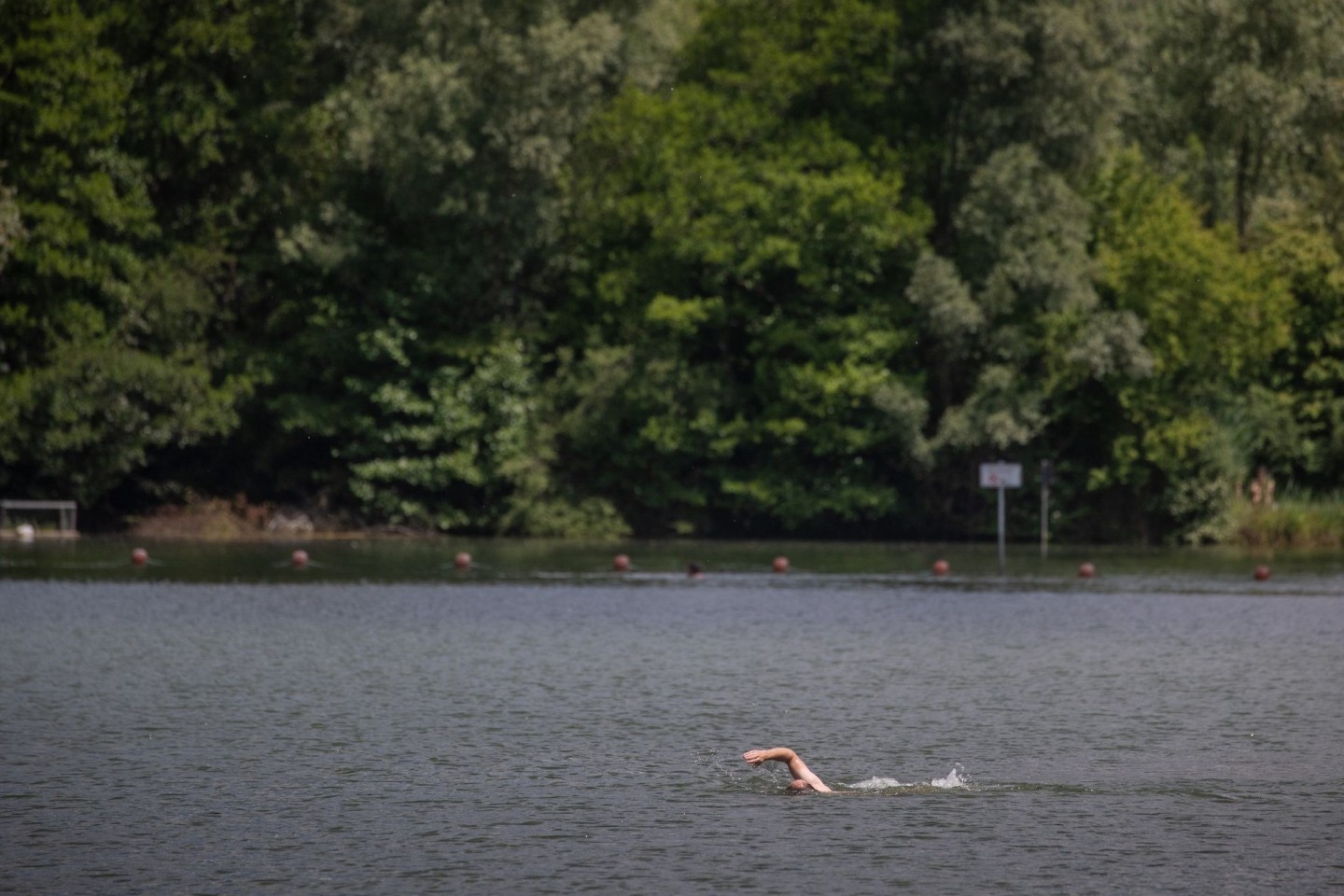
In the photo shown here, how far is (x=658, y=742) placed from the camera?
23.5 meters

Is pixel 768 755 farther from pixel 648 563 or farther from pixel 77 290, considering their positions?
pixel 77 290

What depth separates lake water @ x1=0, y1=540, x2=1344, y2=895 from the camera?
16828 millimetres

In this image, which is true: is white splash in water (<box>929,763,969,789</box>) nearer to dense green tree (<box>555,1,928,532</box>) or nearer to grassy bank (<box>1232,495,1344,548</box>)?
dense green tree (<box>555,1,928,532</box>)

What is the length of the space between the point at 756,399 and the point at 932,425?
6611 millimetres

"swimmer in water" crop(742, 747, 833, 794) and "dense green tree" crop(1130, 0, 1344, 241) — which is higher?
"dense green tree" crop(1130, 0, 1344, 241)

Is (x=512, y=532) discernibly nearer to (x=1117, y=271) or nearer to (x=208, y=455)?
(x=208, y=455)

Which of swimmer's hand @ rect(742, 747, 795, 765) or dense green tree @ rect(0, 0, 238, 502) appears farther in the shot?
dense green tree @ rect(0, 0, 238, 502)

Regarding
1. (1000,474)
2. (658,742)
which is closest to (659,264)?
(1000,474)

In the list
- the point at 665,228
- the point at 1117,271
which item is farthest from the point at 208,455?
the point at 1117,271

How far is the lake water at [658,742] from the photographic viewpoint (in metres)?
16.8

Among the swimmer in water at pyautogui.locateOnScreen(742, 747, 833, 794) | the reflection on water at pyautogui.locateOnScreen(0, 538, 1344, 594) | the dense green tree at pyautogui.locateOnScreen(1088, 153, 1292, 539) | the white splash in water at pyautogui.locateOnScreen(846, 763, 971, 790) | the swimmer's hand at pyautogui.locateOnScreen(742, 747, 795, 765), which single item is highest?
the dense green tree at pyautogui.locateOnScreen(1088, 153, 1292, 539)

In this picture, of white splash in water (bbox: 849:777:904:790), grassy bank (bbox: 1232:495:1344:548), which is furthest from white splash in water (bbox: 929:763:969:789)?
grassy bank (bbox: 1232:495:1344:548)

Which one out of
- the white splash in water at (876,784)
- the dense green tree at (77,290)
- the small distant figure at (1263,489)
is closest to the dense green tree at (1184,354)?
the small distant figure at (1263,489)

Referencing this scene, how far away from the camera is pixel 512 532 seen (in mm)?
76438
